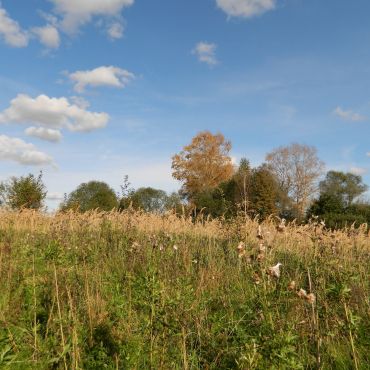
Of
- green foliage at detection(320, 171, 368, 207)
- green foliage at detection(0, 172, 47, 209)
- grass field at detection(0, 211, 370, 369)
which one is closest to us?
grass field at detection(0, 211, 370, 369)

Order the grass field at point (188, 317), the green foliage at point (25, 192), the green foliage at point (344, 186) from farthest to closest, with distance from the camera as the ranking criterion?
the green foliage at point (344, 186) → the green foliage at point (25, 192) → the grass field at point (188, 317)

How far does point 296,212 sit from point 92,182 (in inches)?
974

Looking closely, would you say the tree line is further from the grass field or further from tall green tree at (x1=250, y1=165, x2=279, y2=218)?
the grass field

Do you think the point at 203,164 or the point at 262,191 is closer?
the point at 262,191

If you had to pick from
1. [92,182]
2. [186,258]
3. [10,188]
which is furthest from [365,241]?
[92,182]

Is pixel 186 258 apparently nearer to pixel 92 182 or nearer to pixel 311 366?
pixel 311 366

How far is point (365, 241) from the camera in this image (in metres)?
9.13

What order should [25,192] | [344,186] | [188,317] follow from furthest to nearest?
1. [344,186]
2. [25,192]
3. [188,317]

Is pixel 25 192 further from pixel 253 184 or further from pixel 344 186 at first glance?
pixel 344 186

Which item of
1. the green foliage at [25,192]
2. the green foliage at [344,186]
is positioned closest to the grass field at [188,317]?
the green foliage at [25,192]

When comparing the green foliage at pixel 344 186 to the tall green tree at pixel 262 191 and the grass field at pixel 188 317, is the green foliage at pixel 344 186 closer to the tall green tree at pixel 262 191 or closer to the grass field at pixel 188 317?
the tall green tree at pixel 262 191

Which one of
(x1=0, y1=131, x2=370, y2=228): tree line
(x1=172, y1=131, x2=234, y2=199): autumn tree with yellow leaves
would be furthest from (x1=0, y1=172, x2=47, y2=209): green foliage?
(x1=172, y1=131, x2=234, y2=199): autumn tree with yellow leaves

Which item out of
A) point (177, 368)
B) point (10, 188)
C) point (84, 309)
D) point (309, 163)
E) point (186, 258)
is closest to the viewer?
point (177, 368)

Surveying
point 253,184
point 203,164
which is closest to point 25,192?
point 253,184
